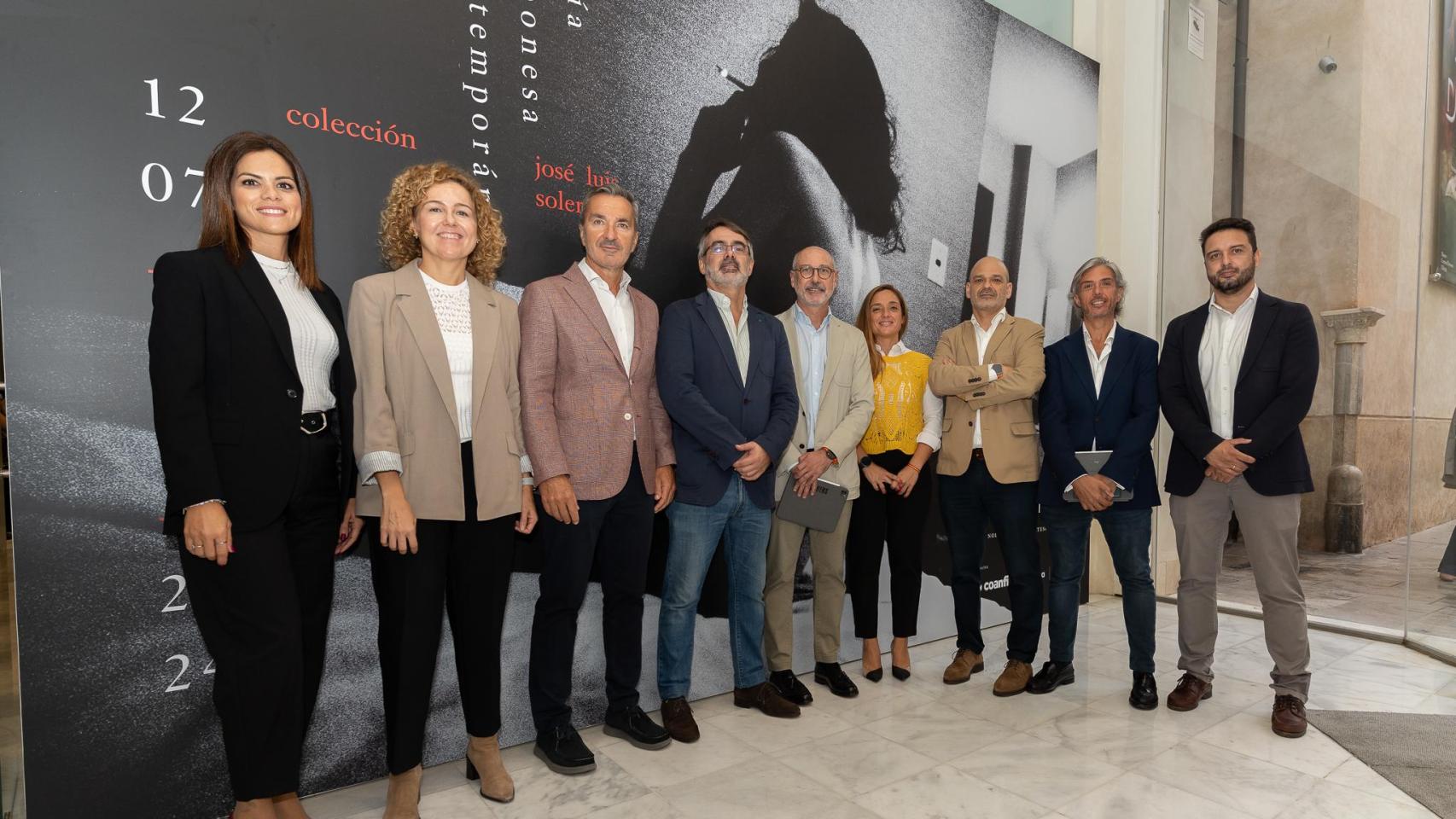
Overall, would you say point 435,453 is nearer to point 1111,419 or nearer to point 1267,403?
point 1111,419

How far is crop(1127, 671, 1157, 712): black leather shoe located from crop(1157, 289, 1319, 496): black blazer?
2.45 ft

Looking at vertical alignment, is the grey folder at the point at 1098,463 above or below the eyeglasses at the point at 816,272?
below

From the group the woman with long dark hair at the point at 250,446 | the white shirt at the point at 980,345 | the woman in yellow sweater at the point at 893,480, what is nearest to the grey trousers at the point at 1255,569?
the white shirt at the point at 980,345

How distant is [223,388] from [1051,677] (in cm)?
310

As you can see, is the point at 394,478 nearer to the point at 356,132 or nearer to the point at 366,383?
the point at 366,383

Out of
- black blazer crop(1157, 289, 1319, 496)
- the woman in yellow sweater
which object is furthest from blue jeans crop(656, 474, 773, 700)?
black blazer crop(1157, 289, 1319, 496)

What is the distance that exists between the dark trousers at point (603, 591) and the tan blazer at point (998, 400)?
1.35 metres

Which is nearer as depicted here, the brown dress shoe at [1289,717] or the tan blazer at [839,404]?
the brown dress shoe at [1289,717]

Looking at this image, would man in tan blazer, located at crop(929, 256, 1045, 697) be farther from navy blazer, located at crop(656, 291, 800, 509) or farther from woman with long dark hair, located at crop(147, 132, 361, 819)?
woman with long dark hair, located at crop(147, 132, 361, 819)

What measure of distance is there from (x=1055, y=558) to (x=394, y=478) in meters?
2.53

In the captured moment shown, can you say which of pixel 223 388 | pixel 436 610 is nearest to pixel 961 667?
pixel 436 610

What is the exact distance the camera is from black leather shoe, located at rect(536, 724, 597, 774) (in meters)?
2.53

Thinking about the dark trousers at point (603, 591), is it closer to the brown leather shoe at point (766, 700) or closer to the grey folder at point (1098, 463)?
the brown leather shoe at point (766, 700)

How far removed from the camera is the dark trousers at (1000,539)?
3281mm
